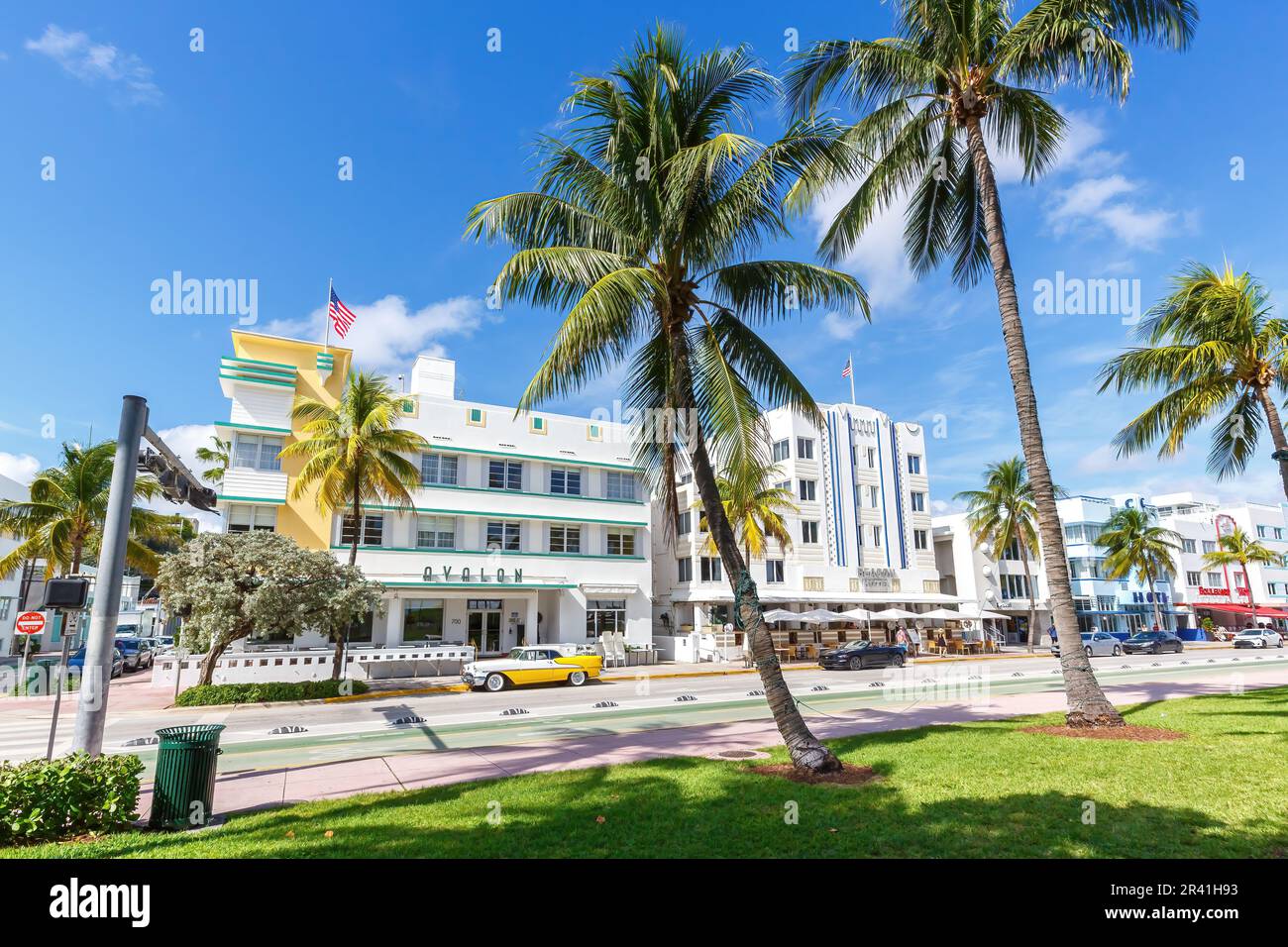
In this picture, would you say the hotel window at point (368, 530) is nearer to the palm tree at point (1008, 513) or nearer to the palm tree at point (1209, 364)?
the palm tree at point (1209, 364)

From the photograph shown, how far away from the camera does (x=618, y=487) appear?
38.0 m

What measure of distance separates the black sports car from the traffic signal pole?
29.0m

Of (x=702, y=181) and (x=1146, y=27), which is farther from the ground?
(x=1146, y=27)

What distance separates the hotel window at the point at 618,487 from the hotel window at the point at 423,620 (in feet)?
33.6

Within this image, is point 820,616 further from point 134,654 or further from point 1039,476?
point 134,654

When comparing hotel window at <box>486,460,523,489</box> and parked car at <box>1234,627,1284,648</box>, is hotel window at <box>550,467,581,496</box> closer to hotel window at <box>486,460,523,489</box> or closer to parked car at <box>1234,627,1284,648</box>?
hotel window at <box>486,460,523,489</box>

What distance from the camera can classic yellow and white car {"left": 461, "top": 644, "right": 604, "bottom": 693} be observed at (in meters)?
24.1

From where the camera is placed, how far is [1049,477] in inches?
517

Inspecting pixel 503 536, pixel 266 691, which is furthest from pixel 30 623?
pixel 503 536

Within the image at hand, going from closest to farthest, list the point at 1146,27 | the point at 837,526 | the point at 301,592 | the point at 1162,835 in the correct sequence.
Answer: the point at 1162,835 → the point at 1146,27 → the point at 301,592 → the point at 837,526

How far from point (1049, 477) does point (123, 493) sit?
14.6 meters

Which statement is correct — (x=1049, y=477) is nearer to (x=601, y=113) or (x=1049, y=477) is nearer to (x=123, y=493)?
(x=601, y=113)

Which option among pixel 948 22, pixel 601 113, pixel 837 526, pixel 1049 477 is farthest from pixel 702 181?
pixel 837 526
